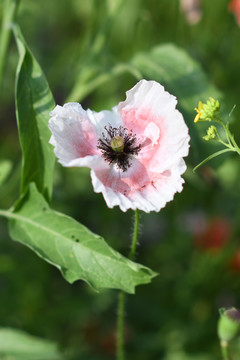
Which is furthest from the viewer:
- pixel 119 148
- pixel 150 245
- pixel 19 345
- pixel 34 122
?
pixel 150 245

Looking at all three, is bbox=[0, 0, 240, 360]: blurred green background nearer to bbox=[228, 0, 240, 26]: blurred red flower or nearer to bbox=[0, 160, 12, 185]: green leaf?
bbox=[228, 0, 240, 26]: blurred red flower

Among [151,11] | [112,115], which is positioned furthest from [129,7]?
[112,115]

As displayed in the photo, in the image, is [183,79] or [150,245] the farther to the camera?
[150,245]

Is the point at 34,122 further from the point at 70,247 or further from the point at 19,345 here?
the point at 19,345

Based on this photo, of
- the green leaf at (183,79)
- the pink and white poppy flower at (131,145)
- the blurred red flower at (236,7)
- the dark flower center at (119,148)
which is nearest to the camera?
the pink and white poppy flower at (131,145)

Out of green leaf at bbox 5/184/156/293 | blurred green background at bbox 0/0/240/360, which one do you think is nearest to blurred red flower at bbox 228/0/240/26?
blurred green background at bbox 0/0/240/360

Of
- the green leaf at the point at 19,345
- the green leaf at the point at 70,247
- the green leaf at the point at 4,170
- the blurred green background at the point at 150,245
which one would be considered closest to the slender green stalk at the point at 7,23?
the blurred green background at the point at 150,245

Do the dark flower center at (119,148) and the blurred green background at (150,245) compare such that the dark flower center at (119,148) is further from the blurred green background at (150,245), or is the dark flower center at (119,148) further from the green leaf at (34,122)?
the blurred green background at (150,245)

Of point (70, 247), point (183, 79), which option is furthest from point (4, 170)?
point (183, 79)
